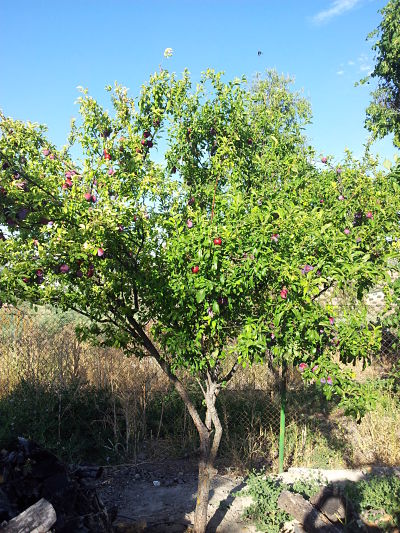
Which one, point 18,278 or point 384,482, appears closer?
point 18,278

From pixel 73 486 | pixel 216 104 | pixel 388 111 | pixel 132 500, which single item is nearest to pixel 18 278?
pixel 73 486

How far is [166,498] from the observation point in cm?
453

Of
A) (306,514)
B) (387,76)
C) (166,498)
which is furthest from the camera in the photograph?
(387,76)

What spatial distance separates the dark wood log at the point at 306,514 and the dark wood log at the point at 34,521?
6.20 feet

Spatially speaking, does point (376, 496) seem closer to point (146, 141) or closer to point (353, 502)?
point (353, 502)

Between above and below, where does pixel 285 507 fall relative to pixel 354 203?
below

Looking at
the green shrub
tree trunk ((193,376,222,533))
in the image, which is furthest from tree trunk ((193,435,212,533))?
the green shrub

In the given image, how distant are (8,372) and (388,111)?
11353 millimetres

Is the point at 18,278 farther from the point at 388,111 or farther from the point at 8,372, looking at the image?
the point at 388,111

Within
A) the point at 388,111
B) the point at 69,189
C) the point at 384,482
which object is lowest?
the point at 384,482

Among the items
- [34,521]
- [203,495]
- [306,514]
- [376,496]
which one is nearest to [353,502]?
[376,496]

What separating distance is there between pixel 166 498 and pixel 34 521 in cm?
200

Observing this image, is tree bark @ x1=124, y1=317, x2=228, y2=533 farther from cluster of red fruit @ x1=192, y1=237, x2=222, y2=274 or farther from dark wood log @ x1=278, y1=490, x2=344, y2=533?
cluster of red fruit @ x1=192, y1=237, x2=222, y2=274

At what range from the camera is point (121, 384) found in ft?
20.0
